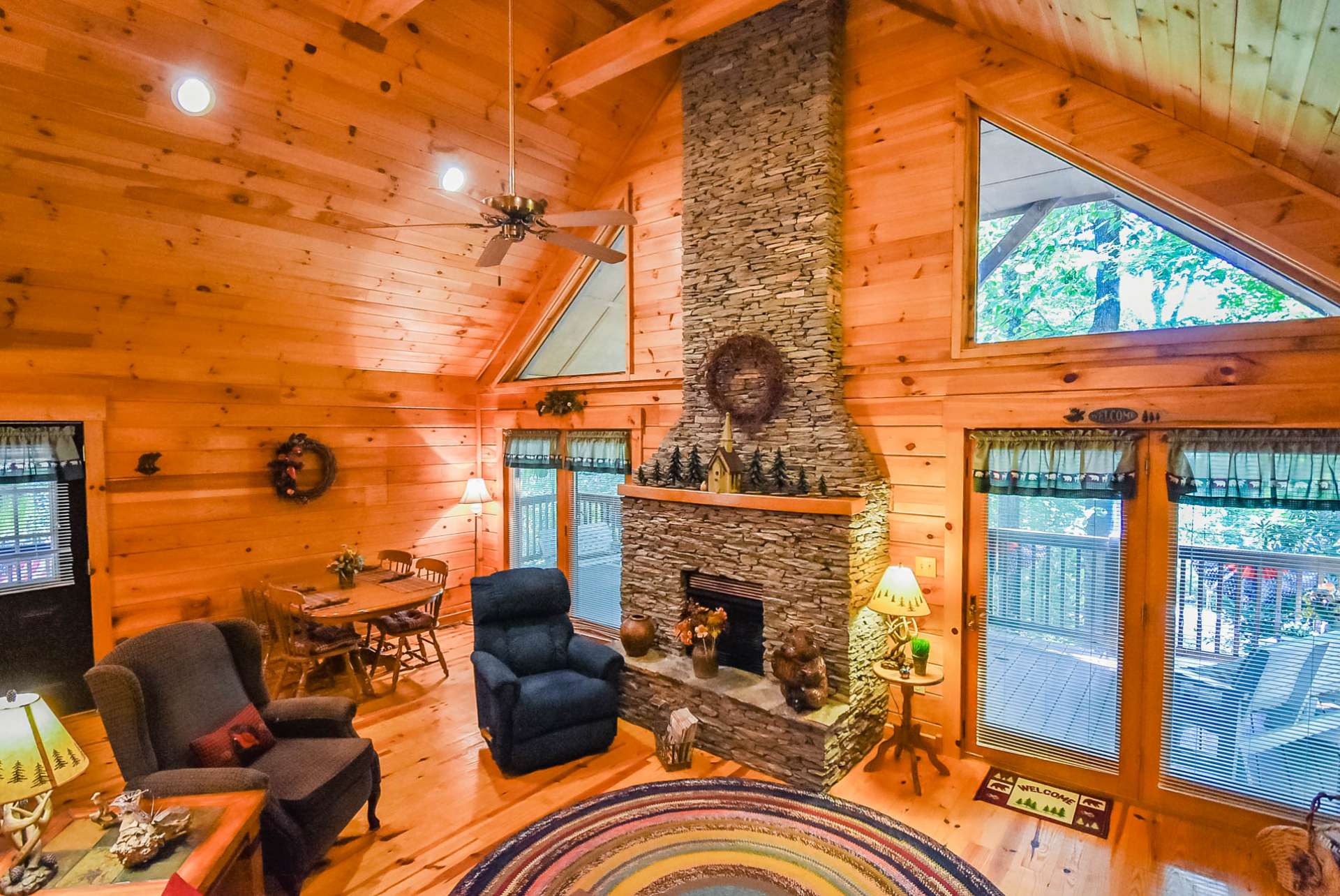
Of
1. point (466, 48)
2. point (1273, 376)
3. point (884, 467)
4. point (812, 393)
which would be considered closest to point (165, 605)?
point (466, 48)

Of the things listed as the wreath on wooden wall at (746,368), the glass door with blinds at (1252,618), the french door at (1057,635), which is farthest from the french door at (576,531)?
the glass door with blinds at (1252,618)

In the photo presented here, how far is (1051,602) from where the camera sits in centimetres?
387

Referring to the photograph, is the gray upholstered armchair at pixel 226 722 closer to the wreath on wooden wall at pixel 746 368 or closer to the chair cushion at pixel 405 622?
the chair cushion at pixel 405 622

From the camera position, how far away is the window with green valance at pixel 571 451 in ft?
19.2

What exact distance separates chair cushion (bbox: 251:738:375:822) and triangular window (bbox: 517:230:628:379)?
3614 millimetres

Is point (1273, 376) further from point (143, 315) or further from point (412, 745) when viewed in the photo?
point (143, 315)

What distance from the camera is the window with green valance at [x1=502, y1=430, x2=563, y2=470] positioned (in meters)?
6.38

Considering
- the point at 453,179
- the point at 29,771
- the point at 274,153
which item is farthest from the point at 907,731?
the point at 274,153

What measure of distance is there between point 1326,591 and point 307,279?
6.49 meters

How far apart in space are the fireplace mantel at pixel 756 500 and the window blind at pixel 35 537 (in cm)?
394

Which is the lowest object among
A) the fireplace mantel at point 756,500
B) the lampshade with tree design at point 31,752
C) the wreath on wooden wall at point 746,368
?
the lampshade with tree design at point 31,752

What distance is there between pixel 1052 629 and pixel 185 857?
4.19 meters

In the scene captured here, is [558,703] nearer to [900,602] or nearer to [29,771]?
[900,602]

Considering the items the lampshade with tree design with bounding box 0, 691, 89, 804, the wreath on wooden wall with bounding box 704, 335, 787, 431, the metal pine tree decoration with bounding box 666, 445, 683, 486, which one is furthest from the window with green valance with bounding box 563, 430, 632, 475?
the lampshade with tree design with bounding box 0, 691, 89, 804
